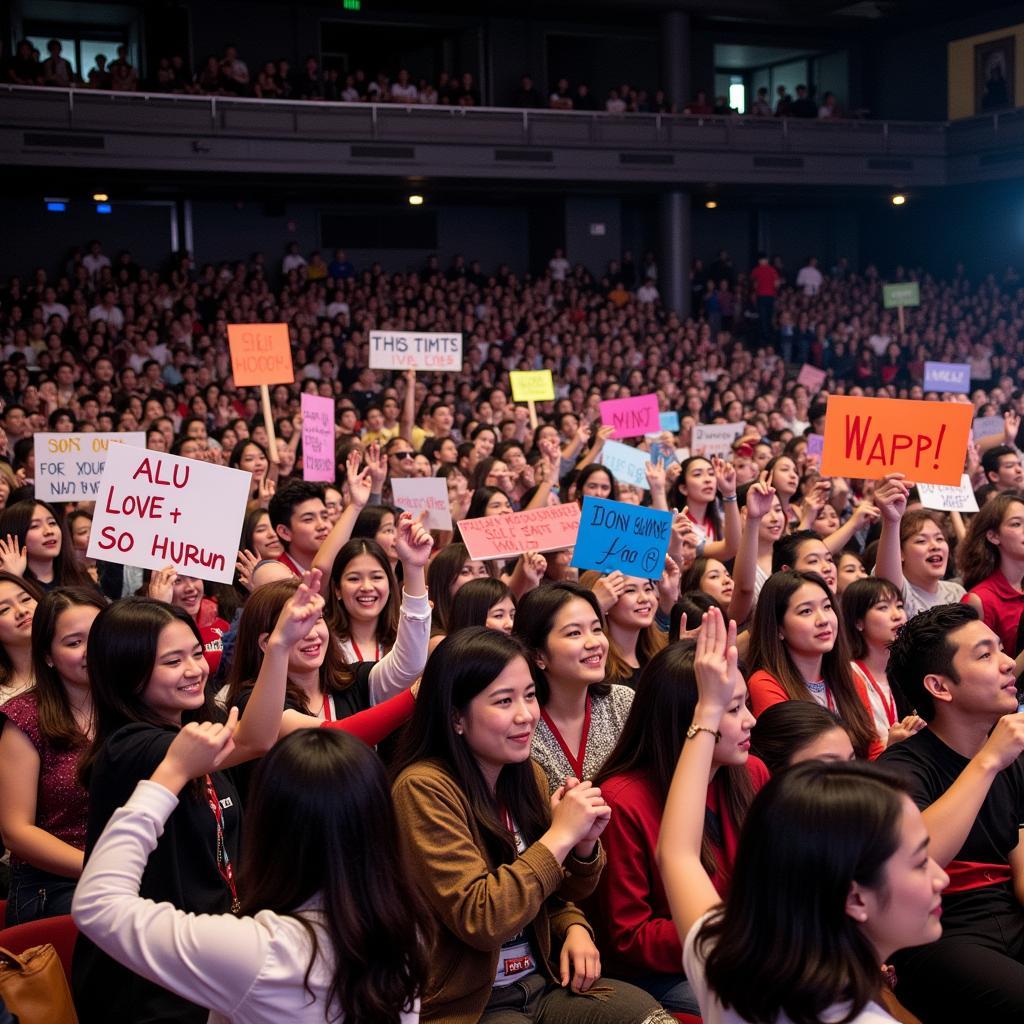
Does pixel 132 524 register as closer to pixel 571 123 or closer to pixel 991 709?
pixel 991 709

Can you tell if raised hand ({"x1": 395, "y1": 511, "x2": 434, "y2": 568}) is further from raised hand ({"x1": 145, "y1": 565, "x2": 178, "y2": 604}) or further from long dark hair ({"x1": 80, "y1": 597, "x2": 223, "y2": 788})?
long dark hair ({"x1": 80, "y1": 597, "x2": 223, "y2": 788})

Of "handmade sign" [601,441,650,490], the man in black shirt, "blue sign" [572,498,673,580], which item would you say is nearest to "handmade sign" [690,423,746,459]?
"handmade sign" [601,441,650,490]

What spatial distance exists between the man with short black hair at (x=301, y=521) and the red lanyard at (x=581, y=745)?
1979 millimetres

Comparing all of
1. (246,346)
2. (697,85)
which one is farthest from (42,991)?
(697,85)

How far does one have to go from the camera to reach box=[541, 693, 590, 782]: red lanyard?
12.8 ft

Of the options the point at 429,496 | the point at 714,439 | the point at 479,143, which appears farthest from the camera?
the point at 479,143

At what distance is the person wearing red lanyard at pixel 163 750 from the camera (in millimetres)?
2748

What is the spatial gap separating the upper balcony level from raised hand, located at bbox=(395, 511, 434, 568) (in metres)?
14.7

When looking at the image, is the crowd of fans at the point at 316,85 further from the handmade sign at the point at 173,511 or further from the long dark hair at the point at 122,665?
the long dark hair at the point at 122,665

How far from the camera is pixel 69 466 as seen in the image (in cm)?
755

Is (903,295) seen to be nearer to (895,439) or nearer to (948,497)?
(948,497)

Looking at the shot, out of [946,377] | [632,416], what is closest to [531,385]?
[632,416]

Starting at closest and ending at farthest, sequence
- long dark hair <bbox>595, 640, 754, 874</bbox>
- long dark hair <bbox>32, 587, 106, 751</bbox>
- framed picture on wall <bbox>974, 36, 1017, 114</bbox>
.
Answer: long dark hair <bbox>595, 640, 754, 874</bbox>
long dark hair <bbox>32, 587, 106, 751</bbox>
framed picture on wall <bbox>974, 36, 1017, 114</bbox>

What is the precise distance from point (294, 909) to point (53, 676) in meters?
1.79
